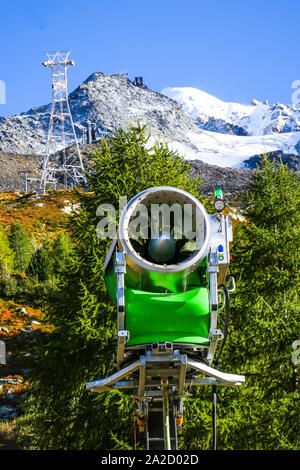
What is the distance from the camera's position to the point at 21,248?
55.6m

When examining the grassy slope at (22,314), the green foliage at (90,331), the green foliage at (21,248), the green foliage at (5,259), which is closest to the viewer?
the green foliage at (90,331)

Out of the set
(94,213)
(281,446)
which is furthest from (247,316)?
(94,213)

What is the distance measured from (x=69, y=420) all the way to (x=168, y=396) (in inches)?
379

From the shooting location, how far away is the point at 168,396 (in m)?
5.92

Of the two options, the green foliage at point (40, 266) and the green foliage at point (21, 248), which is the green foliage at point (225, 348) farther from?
the green foliage at point (21, 248)

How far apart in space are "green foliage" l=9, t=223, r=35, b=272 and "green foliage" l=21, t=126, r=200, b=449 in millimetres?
38939

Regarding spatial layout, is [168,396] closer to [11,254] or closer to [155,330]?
[155,330]

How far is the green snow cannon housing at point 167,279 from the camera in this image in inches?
213

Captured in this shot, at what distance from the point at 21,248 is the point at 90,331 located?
43304 mm

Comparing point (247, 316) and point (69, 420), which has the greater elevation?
point (247, 316)

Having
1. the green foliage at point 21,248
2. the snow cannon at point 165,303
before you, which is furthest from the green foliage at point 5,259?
the snow cannon at point 165,303

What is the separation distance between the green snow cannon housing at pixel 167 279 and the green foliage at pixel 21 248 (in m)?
49.1

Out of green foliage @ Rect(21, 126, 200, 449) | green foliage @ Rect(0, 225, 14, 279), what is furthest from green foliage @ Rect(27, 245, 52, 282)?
green foliage @ Rect(21, 126, 200, 449)

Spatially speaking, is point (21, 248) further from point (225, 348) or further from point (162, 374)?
point (162, 374)
